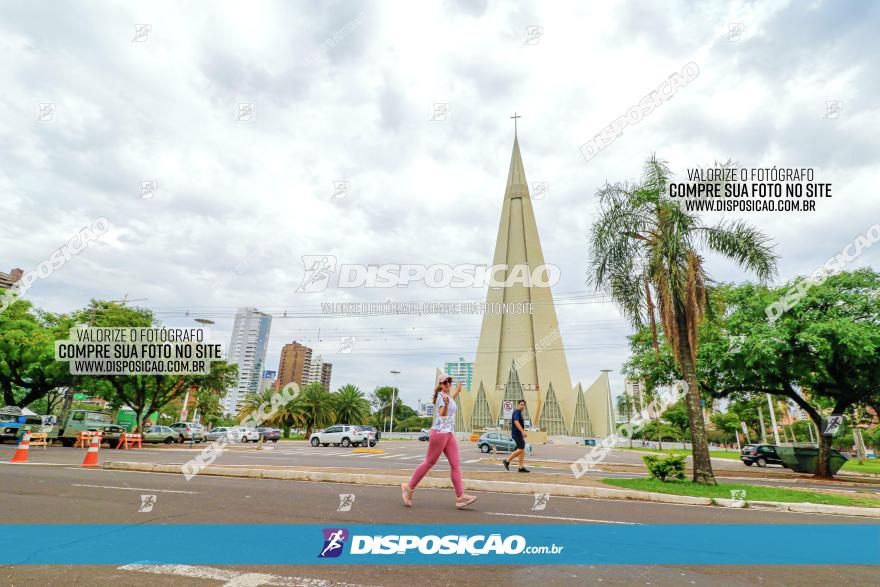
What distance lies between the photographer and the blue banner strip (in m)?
4.18

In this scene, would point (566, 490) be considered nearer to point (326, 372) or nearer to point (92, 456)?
point (92, 456)

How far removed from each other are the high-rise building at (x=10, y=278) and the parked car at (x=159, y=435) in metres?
24.6

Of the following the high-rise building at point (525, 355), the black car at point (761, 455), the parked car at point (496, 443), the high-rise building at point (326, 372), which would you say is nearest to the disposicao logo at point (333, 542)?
the parked car at point (496, 443)

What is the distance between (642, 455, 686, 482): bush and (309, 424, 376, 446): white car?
2339 cm

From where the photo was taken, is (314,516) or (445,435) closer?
(314,516)

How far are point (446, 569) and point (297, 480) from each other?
659cm

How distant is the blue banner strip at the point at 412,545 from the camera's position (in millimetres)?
4176

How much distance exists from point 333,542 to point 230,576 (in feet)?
3.69

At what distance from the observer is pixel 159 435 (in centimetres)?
2956

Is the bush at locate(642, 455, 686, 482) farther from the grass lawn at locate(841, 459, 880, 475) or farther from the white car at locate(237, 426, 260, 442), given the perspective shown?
the white car at locate(237, 426, 260, 442)

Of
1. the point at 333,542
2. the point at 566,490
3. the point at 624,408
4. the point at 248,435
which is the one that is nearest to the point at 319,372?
the point at 624,408

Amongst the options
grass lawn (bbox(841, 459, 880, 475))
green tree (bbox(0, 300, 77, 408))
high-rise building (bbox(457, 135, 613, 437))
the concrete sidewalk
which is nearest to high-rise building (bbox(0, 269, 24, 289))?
green tree (bbox(0, 300, 77, 408))

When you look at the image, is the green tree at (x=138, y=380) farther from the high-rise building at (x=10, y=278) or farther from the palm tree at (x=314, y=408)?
the high-rise building at (x=10, y=278)

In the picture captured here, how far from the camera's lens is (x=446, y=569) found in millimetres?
3936
